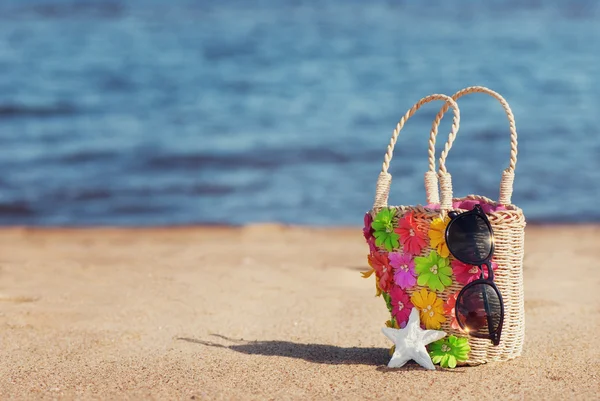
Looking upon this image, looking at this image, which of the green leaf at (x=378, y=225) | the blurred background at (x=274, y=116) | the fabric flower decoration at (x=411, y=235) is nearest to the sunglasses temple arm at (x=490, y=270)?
the fabric flower decoration at (x=411, y=235)

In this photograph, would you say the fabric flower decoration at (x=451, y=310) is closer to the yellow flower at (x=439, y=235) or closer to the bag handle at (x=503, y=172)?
the yellow flower at (x=439, y=235)

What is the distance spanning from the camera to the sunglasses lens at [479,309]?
3520mm

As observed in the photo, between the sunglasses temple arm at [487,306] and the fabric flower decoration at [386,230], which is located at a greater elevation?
the fabric flower decoration at [386,230]

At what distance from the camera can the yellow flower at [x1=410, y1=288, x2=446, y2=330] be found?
3.62m

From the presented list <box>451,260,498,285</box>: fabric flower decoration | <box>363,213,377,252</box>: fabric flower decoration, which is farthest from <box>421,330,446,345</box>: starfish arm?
<box>363,213,377,252</box>: fabric flower decoration

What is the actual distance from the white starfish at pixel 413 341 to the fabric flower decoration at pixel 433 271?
148 mm

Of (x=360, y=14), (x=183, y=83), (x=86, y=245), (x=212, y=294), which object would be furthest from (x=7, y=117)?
(x=360, y=14)

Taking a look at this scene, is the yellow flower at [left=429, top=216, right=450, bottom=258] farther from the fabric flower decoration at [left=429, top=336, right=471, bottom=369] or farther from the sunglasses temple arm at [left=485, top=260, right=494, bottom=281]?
the fabric flower decoration at [left=429, top=336, right=471, bottom=369]

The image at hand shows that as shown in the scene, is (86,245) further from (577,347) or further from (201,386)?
(577,347)

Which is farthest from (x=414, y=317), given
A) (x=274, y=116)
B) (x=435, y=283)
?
(x=274, y=116)

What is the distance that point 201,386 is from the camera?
3.56 meters

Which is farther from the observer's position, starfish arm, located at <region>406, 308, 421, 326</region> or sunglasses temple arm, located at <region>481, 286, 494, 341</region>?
starfish arm, located at <region>406, 308, 421, 326</region>

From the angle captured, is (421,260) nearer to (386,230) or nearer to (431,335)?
(386,230)

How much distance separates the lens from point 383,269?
3.78m
